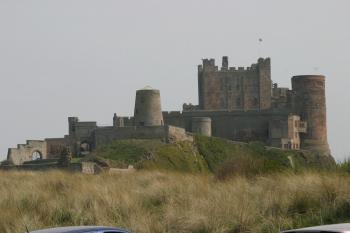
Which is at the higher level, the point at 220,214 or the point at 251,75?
the point at 251,75

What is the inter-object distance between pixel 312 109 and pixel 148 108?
14.5m

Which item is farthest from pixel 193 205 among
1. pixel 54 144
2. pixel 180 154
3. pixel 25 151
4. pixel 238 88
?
pixel 238 88

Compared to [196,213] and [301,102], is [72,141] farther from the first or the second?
[196,213]

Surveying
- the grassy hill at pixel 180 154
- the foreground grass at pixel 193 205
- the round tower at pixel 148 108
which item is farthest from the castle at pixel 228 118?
the foreground grass at pixel 193 205

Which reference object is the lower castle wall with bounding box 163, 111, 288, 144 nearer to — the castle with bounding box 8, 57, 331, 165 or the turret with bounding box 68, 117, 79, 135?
the castle with bounding box 8, 57, 331, 165

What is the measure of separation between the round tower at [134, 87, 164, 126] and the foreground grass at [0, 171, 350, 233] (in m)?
41.7

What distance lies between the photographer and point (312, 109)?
66562 millimetres

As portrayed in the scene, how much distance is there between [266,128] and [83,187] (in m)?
48.6

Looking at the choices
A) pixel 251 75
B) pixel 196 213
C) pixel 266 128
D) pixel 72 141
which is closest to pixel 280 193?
pixel 196 213

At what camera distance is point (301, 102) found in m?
Answer: 66.7

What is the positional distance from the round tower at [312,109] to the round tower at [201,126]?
7.56m

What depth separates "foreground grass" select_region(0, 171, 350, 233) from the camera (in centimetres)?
1312

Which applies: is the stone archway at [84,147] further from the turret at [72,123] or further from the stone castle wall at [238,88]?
the stone castle wall at [238,88]

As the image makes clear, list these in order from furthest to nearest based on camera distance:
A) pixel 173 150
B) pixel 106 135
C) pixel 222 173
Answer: pixel 106 135 < pixel 173 150 < pixel 222 173
